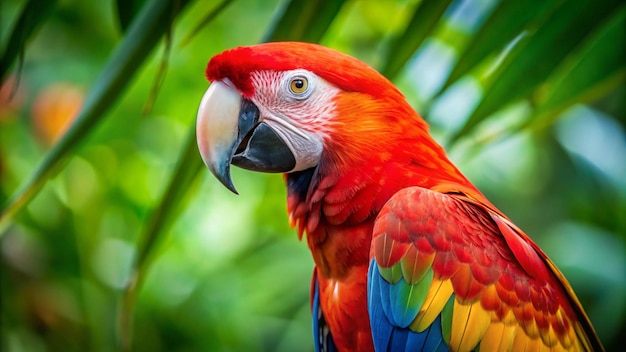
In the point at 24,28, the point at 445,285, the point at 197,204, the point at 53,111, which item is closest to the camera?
the point at 24,28

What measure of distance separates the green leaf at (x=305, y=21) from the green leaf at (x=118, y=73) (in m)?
0.11

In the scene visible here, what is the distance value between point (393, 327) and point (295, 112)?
0.26m

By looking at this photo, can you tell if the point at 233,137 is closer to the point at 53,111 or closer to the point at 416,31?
the point at 416,31

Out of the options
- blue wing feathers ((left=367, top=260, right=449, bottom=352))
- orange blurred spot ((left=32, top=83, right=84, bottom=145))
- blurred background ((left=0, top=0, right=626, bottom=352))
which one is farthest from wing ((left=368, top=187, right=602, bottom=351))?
orange blurred spot ((left=32, top=83, right=84, bottom=145))

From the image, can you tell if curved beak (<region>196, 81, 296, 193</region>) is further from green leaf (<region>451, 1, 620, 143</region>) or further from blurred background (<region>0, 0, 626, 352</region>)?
blurred background (<region>0, 0, 626, 352</region>)

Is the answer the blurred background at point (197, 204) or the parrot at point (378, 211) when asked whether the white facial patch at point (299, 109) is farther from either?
the blurred background at point (197, 204)

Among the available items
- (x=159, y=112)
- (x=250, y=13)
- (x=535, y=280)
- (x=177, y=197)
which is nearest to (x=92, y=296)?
(x=159, y=112)

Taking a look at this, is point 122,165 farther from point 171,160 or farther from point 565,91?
point 565,91

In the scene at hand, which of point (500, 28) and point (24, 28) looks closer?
point (24, 28)

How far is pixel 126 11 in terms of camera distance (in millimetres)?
671

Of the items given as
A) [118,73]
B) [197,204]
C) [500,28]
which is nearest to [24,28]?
[118,73]

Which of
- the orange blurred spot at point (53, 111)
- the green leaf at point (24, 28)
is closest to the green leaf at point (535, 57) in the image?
the green leaf at point (24, 28)

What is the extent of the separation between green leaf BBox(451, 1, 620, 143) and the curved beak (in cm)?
21

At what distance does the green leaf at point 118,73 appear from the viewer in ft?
2.03
